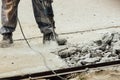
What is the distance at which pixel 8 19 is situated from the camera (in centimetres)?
616

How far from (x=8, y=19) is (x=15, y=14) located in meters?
0.14

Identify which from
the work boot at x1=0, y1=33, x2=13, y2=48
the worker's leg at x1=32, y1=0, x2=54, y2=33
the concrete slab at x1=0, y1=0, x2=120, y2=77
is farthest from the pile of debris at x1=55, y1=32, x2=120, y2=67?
the work boot at x1=0, y1=33, x2=13, y2=48

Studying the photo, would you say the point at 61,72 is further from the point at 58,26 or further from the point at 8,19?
the point at 58,26

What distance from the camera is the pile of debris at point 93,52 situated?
540 cm

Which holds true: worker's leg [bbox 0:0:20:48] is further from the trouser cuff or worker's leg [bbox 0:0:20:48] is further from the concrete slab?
the concrete slab

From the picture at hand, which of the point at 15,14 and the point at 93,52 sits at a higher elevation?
the point at 15,14

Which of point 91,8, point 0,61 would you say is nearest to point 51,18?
point 0,61

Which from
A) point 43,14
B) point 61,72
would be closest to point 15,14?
point 43,14

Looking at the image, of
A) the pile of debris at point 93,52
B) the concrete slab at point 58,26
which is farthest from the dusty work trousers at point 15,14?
the pile of debris at point 93,52

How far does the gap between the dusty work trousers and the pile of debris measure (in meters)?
0.62

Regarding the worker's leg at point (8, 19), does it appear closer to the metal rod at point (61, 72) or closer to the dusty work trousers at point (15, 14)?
the dusty work trousers at point (15, 14)

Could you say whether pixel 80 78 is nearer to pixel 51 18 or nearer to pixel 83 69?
pixel 83 69

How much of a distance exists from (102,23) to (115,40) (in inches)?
63.1

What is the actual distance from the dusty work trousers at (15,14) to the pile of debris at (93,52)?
0.62 metres
